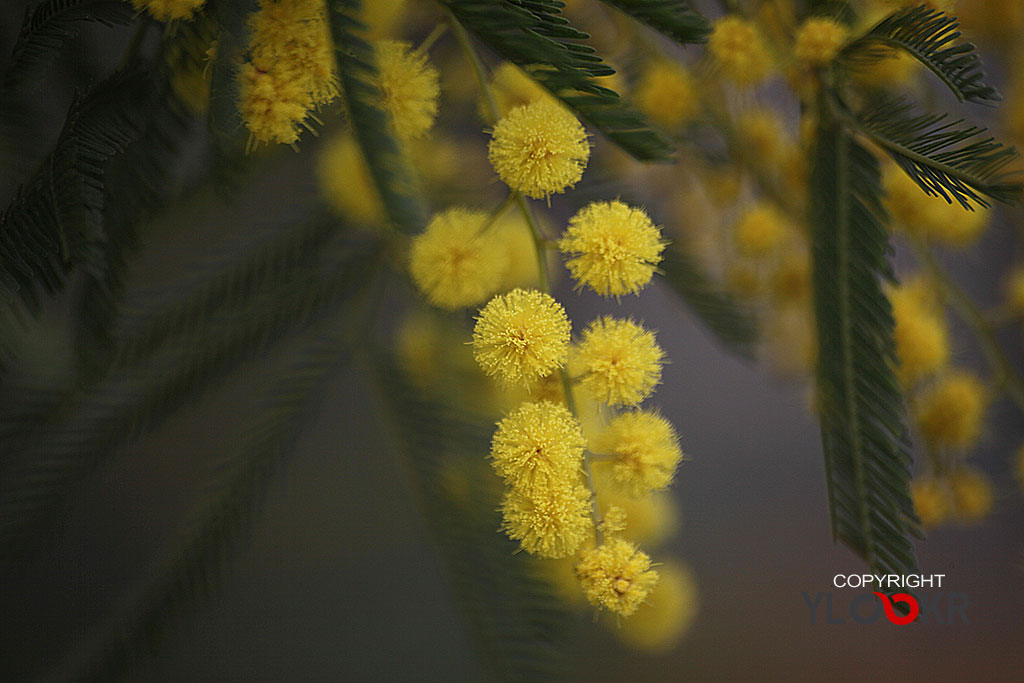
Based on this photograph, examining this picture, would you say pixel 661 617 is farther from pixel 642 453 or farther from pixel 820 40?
pixel 820 40

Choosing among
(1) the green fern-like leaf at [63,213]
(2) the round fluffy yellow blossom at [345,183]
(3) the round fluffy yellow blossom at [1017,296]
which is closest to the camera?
(1) the green fern-like leaf at [63,213]

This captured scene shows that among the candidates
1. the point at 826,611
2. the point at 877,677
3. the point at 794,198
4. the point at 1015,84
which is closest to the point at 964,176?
the point at 794,198

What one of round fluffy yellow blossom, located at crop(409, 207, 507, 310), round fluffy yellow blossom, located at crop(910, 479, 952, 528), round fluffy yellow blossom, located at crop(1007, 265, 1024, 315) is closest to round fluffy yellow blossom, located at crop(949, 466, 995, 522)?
round fluffy yellow blossom, located at crop(910, 479, 952, 528)

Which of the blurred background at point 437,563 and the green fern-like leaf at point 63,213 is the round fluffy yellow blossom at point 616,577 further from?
the blurred background at point 437,563

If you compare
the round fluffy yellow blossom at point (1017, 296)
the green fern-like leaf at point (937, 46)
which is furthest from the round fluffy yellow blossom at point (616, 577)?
the round fluffy yellow blossom at point (1017, 296)

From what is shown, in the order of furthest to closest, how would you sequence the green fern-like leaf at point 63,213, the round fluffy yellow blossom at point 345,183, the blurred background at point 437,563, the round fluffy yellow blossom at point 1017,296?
the blurred background at point 437,563 → the round fluffy yellow blossom at point 1017,296 → the round fluffy yellow blossom at point 345,183 → the green fern-like leaf at point 63,213

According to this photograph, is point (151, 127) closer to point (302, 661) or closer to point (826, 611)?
point (302, 661)
